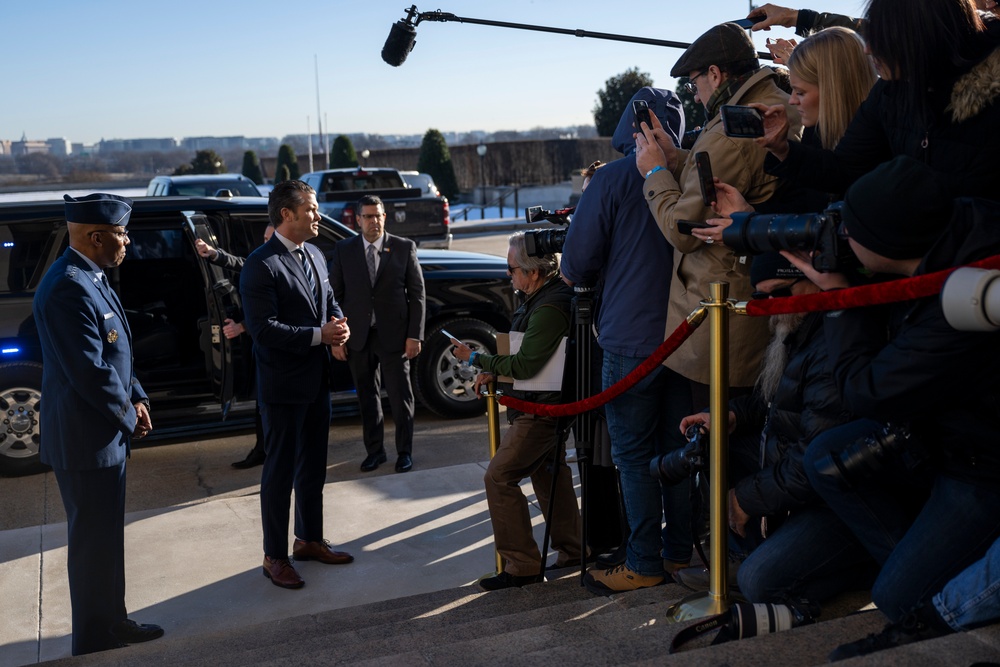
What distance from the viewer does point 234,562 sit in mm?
5539

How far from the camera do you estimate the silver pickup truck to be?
20836 mm

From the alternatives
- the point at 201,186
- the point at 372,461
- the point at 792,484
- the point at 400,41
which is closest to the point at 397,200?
the point at 201,186

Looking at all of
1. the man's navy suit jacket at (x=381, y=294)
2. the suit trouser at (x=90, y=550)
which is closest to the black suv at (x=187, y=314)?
the man's navy suit jacket at (x=381, y=294)

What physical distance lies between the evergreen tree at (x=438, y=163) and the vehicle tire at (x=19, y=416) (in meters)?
29.1

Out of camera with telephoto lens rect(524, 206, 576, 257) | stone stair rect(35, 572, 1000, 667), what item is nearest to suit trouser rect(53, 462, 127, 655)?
stone stair rect(35, 572, 1000, 667)

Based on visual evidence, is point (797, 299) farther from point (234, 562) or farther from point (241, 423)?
point (241, 423)

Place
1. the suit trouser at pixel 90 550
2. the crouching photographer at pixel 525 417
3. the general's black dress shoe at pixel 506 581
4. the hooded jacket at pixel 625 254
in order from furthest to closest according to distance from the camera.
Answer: the general's black dress shoe at pixel 506 581 → the crouching photographer at pixel 525 417 → the suit trouser at pixel 90 550 → the hooded jacket at pixel 625 254

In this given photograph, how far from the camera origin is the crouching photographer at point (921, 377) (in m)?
2.58

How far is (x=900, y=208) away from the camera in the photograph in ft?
8.58

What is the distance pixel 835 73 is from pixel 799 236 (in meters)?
0.98

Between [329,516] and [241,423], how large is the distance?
6.63ft

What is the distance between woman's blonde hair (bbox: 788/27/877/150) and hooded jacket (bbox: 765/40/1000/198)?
0.18 metres

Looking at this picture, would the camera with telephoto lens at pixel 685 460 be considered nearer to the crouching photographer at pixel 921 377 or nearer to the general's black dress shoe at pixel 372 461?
the crouching photographer at pixel 921 377

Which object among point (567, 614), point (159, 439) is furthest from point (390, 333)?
point (567, 614)
